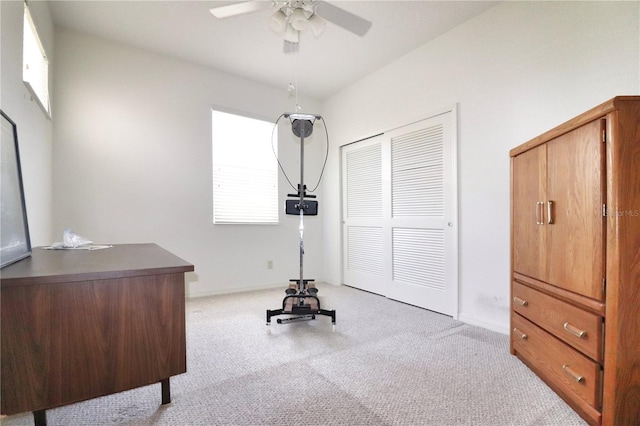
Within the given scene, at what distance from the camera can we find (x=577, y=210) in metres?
1.41

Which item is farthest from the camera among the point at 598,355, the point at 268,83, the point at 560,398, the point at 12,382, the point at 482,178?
the point at 268,83

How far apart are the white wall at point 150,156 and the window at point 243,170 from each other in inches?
4.5

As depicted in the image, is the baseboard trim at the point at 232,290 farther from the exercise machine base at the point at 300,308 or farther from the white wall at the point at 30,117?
the white wall at the point at 30,117

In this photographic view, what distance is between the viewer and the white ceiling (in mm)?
2518

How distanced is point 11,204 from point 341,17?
203 cm

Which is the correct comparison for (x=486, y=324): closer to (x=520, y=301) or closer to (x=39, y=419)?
(x=520, y=301)

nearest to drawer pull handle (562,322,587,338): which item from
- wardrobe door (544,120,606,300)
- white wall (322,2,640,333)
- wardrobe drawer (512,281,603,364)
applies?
wardrobe drawer (512,281,603,364)

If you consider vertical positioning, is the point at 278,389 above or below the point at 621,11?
below

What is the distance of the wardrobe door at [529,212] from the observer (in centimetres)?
168

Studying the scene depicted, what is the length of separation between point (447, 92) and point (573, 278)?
2036mm

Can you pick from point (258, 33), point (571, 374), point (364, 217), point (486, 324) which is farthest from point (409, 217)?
point (258, 33)

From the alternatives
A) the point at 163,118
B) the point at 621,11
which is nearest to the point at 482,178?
the point at 621,11

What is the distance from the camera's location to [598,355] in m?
1.28

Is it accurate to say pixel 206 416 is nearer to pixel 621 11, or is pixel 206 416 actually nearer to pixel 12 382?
pixel 12 382
